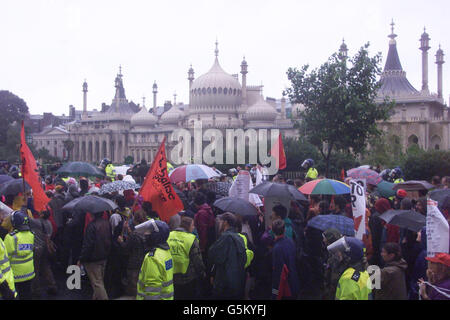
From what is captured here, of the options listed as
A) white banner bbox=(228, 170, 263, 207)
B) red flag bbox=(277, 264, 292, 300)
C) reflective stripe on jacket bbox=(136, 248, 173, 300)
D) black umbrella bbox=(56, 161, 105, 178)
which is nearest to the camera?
reflective stripe on jacket bbox=(136, 248, 173, 300)

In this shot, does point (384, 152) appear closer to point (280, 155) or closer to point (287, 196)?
point (280, 155)

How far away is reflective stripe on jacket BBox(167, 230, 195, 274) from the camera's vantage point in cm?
583

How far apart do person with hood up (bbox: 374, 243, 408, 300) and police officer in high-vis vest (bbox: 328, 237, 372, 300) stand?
0.46m

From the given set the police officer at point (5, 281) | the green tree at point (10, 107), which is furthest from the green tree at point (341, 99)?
the green tree at point (10, 107)

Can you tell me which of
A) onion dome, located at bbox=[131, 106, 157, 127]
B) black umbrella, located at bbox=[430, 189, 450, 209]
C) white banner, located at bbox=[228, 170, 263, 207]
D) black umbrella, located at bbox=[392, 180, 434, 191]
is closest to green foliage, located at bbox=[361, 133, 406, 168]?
black umbrella, located at bbox=[392, 180, 434, 191]

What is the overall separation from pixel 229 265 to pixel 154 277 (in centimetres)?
113

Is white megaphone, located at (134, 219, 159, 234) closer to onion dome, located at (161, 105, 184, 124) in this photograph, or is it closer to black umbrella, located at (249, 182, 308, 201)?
black umbrella, located at (249, 182, 308, 201)

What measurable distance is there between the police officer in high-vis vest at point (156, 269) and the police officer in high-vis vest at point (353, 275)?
1.70 meters

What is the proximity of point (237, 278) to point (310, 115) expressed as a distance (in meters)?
14.2

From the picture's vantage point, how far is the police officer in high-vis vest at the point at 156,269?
16.4 ft

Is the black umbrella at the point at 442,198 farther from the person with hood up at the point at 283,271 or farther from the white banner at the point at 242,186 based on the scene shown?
the white banner at the point at 242,186
